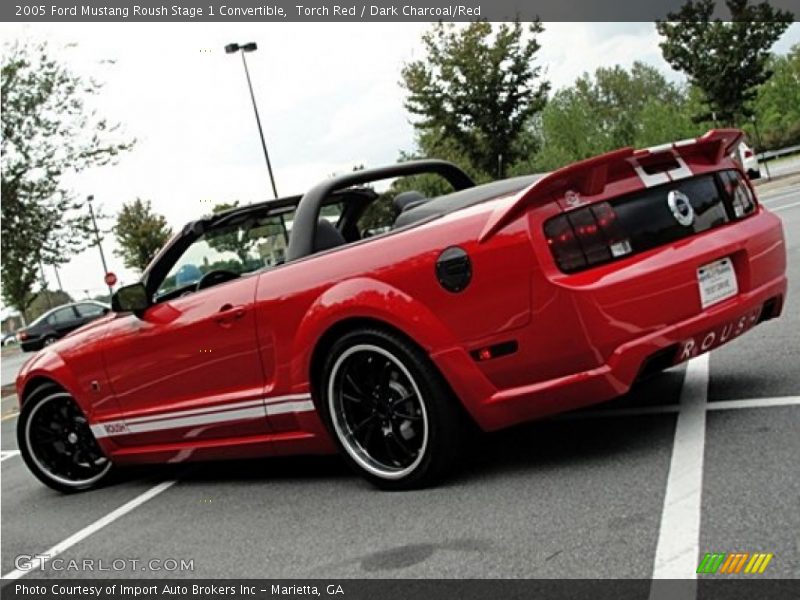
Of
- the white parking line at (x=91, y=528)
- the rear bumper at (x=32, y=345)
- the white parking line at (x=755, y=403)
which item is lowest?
the rear bumper at (x=32, y=345)

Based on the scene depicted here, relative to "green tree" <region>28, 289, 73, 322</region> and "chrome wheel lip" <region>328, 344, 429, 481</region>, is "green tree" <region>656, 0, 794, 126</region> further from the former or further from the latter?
"green tree" <region>28, 289, 73, 322</region>

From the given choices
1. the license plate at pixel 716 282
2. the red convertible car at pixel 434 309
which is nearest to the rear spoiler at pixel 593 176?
the red convertible car at pixel 434 309

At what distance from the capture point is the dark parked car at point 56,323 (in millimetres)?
31547

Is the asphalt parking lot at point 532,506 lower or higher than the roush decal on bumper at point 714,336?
lower

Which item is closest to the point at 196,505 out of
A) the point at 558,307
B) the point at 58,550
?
the point at 58,550

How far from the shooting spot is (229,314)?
4.51 m

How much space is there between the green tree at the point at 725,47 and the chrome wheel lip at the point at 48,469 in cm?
2912

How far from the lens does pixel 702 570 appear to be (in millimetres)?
2629

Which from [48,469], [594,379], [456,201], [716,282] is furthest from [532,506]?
[48,469]

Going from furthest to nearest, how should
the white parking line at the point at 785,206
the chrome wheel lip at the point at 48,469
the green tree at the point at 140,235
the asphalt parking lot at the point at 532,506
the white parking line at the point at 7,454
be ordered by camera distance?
the green tree at the point at 140,235 → the white parking line at the point at 785,206 → the white parking line at the point at 7,454 → the chrome wheel lip at the point at 48,469 → the asphalt parking lot at the point at 532,506

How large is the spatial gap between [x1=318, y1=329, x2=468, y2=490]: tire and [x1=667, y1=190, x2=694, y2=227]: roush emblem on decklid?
1191 millimetres

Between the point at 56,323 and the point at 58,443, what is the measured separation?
90.8ft

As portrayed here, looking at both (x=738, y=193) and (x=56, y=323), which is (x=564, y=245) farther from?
(x=56, y=323)

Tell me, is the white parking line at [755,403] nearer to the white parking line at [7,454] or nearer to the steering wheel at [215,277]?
the steering wheel at [215,277]
